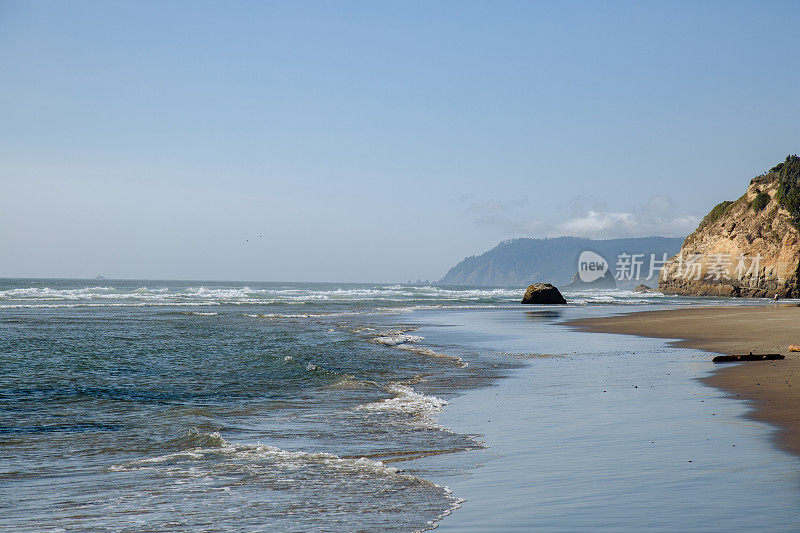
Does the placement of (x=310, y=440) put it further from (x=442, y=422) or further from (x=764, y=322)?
→ (x=764, y=322)

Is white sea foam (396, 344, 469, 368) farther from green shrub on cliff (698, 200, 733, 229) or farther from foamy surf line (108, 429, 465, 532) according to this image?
green shrub on cliff (698, 200, 733, 229)

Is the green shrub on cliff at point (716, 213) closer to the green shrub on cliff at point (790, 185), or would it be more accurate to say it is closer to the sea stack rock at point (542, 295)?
the green shrub on cliff at point (790, 185)

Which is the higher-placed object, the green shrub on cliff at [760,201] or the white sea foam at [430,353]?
the green shrub on cliff at [760,201]

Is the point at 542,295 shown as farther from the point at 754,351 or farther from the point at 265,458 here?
the point at 265,458

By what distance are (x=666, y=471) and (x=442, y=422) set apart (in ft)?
12.0

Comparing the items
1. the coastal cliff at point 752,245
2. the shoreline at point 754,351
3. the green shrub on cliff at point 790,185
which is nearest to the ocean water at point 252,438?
the shoreline at point 754,351

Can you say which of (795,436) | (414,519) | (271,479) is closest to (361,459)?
(271,479)

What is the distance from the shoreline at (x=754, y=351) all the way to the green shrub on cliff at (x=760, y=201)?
2713 inches

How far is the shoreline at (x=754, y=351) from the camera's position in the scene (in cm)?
800

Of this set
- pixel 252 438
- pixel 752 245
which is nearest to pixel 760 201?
pixel 752 245

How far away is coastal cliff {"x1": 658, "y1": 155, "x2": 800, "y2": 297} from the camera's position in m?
81.2

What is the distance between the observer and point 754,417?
8.00 meters

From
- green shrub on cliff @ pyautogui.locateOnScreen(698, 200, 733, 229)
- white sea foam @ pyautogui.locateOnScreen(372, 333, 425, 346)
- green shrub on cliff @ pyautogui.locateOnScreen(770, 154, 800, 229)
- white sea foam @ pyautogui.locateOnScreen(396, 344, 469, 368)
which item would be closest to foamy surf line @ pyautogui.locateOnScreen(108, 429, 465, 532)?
white sea foam @ pyautogui.locateOnScreen(396, 344, 469, 368)

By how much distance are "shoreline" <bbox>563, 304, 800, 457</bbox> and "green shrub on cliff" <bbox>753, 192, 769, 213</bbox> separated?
2713 inches
